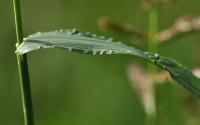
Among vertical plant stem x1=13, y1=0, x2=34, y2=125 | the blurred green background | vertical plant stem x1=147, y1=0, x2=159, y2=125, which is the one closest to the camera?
vertical plant stem x1=13, y1=0, x2=34, y2=125

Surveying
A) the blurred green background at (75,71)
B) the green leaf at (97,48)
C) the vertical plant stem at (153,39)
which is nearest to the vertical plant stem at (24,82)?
the green leaf at (97,48)

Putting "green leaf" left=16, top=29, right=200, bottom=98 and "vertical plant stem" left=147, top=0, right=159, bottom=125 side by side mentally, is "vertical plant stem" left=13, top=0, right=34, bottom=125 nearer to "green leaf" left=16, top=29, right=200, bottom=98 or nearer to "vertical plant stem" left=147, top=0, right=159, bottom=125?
"green leaf" left=16, top=29, right=200, bottom=98

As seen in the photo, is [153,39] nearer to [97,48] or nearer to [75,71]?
[97,48]

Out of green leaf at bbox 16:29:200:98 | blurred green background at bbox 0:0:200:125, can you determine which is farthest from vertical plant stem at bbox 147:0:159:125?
blurred green background at bbox 0:0:200:125

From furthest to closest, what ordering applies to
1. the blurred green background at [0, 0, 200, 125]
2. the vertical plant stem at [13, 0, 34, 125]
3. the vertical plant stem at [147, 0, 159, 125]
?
the blurred green background at [0, 0, 200, 125] < the vertical plant stem at [147, 0, 159, 125] < the vertical plant stem at [13, 0, 34, 125]

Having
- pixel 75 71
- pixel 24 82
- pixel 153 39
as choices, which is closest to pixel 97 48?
pixel 24 82
